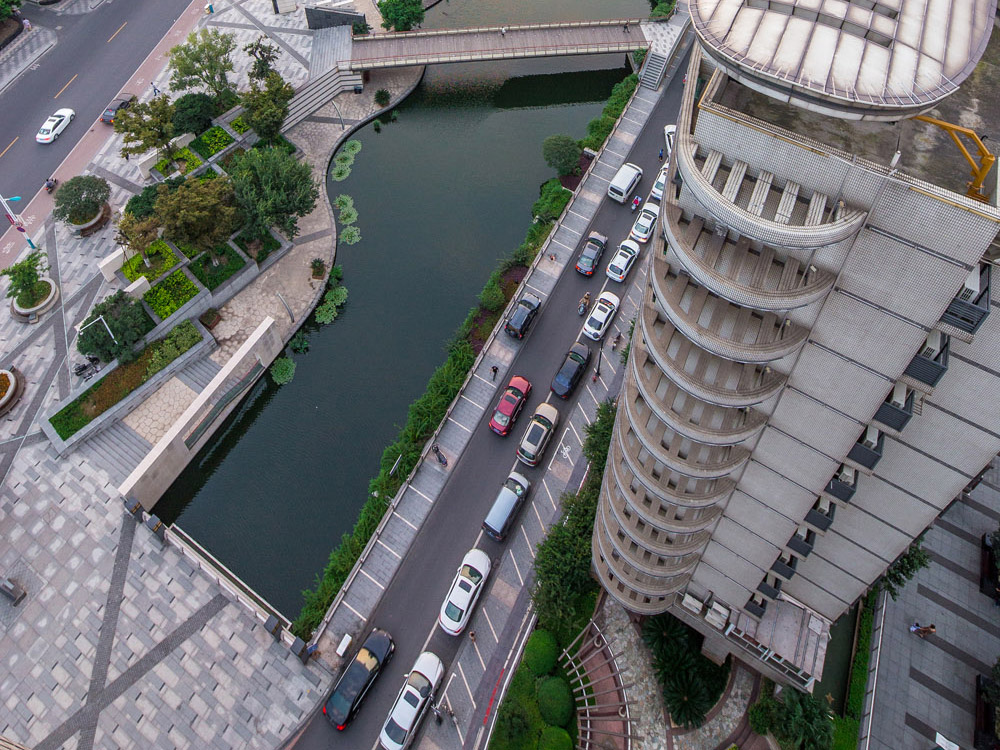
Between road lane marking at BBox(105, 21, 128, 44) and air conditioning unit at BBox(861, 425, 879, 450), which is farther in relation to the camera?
road lane marking at BBox(105, 21, 128, 44)

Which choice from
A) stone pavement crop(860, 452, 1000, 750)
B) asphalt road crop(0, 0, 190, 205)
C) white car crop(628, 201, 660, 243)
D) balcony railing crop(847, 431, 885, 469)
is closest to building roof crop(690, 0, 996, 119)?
balcony railing crop(847, 431, 885, 469)

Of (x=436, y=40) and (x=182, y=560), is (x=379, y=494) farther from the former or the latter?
(x=436, y=40)

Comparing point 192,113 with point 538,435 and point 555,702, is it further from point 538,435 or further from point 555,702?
point 555,702

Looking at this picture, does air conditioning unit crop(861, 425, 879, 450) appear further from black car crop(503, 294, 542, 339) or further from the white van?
the white van

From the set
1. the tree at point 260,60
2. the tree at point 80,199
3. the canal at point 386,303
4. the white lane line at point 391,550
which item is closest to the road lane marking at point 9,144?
the tree at point 80,199

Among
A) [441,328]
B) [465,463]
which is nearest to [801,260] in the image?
[465,463]

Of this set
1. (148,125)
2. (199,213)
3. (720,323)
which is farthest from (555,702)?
(148,125)

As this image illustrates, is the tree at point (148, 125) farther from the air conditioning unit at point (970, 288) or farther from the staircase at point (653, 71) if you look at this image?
the air conditioning unit at point (970, 288)
